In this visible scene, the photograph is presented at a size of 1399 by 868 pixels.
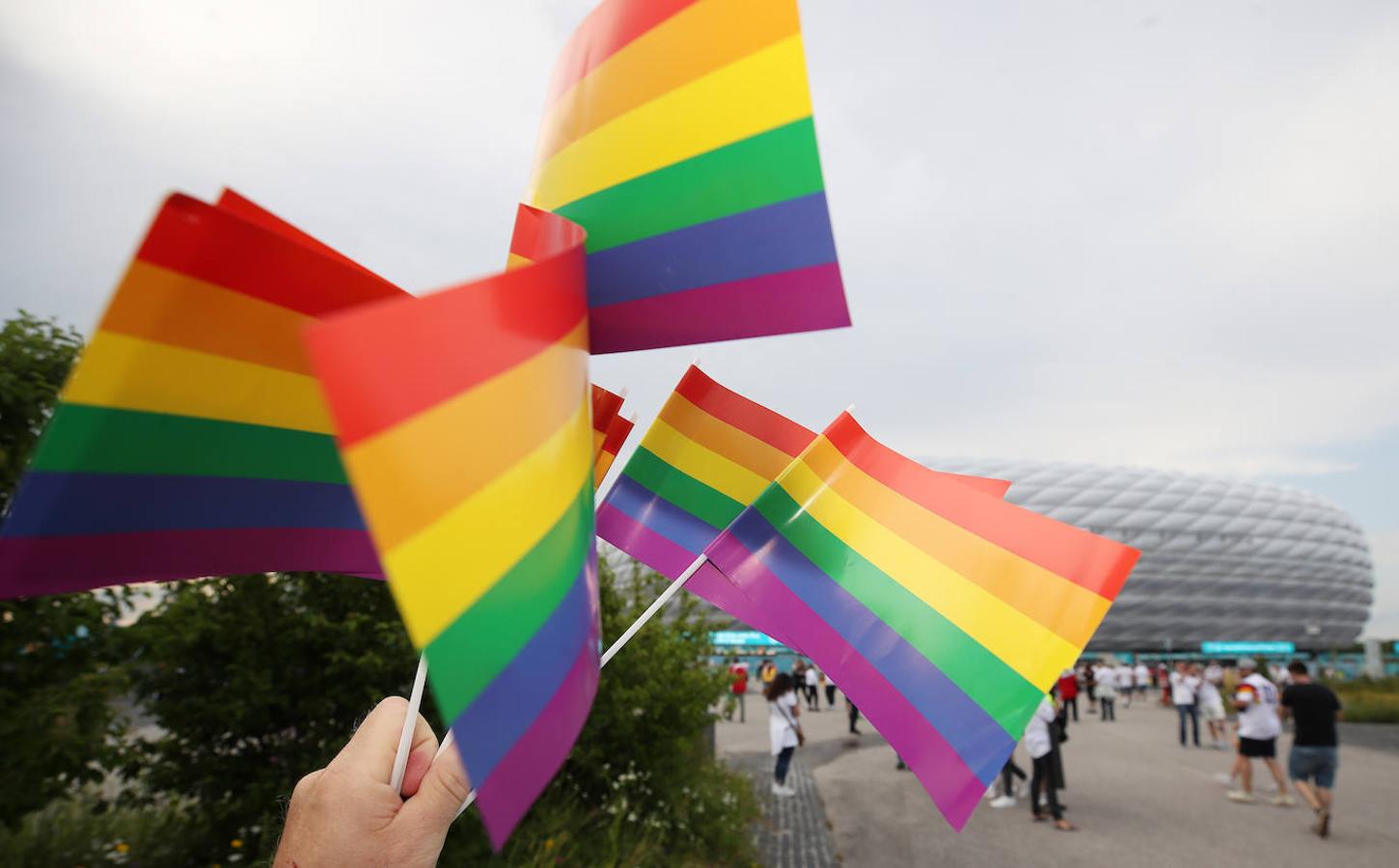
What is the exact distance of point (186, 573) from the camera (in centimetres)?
148

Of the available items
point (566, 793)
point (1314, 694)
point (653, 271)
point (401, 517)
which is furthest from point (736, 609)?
point (1314, 694)

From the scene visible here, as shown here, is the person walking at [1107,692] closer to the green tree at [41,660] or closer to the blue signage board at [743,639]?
the green tree at [41,660]

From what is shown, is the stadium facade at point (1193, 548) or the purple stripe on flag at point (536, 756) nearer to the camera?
the purple stripe on flag at point (536, 756)

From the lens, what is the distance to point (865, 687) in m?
2.00

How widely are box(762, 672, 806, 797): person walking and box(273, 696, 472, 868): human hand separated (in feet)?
31.2

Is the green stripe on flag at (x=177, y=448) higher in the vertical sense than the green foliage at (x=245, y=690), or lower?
higher

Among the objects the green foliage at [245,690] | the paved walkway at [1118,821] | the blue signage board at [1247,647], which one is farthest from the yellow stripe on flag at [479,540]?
the blue signage board at [1247,647]

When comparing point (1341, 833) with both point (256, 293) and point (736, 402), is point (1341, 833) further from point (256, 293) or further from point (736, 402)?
point (256, 293)

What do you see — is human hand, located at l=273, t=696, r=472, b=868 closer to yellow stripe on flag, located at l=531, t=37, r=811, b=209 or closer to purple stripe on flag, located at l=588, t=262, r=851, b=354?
purple stripe on flag, located at l=588, t=262, r=851, b=354

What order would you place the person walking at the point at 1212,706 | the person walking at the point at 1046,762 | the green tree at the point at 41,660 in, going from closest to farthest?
the green tree at the point at 41,660 → the person walking at the point at 1046,762 → the person walking at the point at 1212,706

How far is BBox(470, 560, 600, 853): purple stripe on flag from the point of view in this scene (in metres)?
0.93

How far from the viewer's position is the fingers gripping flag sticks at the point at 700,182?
140 cm

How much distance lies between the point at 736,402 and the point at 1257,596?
7691cm

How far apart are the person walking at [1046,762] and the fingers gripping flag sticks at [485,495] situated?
8820mm
